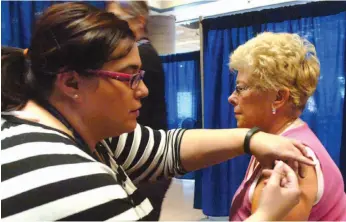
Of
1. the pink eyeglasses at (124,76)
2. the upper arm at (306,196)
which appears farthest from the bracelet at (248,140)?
the pink eyeglasses at (124,76)

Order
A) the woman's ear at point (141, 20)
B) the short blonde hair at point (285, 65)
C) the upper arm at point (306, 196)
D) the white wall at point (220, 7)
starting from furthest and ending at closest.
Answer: the white wall at point (220, 7) → the woman's ear at point (141, 20) → the short blonde hair at point (285, 65) → the upper arm at point (306, 196)

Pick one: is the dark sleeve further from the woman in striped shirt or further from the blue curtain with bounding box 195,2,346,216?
the blue curtain with bounding box 195,2,346,216

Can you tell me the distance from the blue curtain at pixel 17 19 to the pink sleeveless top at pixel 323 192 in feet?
4.41

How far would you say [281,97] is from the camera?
1.20 m

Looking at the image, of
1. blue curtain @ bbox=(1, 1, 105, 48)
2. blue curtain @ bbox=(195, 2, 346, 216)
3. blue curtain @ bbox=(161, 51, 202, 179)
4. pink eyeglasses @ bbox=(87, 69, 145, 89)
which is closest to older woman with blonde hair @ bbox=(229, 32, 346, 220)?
pink eyeglasses @ bbox=(87, 69, 145, 89)

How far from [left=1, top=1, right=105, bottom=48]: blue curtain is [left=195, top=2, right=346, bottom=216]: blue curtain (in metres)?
1.76

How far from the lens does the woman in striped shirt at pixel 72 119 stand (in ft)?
1.90

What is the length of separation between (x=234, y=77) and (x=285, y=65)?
180 cm

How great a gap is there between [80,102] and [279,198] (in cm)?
47

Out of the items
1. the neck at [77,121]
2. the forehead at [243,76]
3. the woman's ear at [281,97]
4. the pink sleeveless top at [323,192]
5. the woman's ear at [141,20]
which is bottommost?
the pink sleeveless top at [323,192]

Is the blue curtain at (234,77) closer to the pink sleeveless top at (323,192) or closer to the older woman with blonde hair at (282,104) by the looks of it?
the older woman with blonde hair at (282,104)

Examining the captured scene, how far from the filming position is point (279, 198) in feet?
2.42

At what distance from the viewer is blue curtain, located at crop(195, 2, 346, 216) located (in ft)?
8.65

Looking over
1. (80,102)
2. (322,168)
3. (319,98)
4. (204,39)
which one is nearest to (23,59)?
(80,102)
